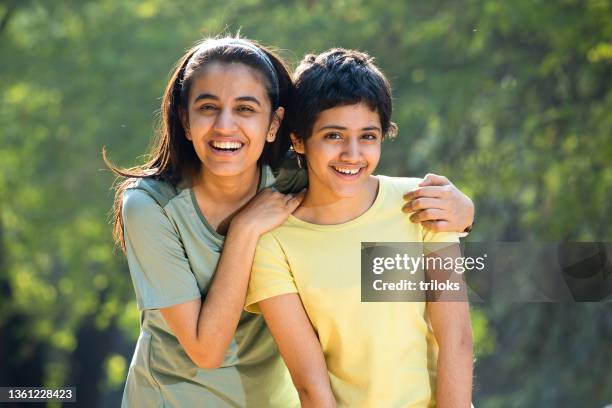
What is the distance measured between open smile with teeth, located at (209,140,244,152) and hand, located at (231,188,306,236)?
17cm

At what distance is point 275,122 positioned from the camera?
283 centimetres

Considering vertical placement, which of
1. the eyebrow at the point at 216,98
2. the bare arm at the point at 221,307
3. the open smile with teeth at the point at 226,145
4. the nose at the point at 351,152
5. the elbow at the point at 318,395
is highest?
the eyebrow at the point at 216,98

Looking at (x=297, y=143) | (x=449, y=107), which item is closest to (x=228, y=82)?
(x=297, y=143)

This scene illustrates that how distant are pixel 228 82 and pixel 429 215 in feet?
2.22

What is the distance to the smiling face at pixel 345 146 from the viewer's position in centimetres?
267

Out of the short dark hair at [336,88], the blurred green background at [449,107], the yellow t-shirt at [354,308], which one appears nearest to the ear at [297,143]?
the short dark hair at [336,88]

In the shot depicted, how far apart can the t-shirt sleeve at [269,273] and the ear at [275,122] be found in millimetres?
317

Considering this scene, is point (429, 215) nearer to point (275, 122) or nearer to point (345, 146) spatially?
point (345, 146)

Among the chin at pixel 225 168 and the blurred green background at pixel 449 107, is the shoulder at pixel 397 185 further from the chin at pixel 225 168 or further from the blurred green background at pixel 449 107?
the blurred green background at pixel 449 107

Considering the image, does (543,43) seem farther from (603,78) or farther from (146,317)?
(146,317)

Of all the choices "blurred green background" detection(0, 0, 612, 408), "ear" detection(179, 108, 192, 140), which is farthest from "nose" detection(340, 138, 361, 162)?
"blurred green background" detection(0, 0, 612, 408)

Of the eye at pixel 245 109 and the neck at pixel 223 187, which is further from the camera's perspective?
the neck at pixel 223 187

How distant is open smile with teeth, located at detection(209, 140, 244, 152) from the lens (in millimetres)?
2707

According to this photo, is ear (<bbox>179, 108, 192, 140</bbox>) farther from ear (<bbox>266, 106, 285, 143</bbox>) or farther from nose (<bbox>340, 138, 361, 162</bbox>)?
nose (<bbox>340, 138, 361, 162</bbox>)
